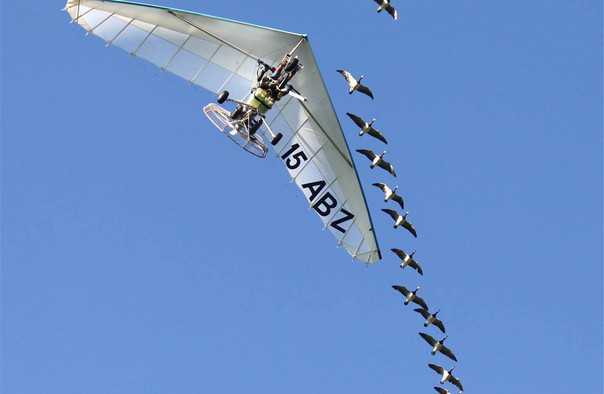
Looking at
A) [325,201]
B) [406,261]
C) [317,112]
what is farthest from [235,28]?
[406,261]

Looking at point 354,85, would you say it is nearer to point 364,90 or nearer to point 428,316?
point 364,90

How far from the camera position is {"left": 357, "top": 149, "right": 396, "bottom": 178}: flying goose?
282 feet

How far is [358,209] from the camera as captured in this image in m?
92.1

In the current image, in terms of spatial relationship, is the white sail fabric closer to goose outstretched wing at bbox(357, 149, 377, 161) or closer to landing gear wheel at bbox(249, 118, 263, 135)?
landing gear wheel at bbox(249, 118, 263, 135)

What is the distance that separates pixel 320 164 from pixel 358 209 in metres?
4.51

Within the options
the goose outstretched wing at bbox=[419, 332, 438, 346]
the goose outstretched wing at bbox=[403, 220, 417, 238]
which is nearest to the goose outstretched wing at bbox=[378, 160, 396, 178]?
the goose outstretched wing at bbox=[403, 220, 417, 238]

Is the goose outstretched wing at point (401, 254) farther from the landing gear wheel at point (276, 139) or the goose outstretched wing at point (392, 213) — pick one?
the landing gear wheel at point (276, 139)

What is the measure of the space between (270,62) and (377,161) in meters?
10.7

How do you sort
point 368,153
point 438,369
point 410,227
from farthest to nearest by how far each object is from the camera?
point 438,369, point 410,227, point 368,153

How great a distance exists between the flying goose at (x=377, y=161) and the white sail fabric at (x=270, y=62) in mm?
4118

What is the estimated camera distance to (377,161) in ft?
282

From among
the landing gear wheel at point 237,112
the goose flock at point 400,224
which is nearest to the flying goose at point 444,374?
the goose flock at point 400,224

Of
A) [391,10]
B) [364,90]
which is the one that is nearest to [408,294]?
[364,90]

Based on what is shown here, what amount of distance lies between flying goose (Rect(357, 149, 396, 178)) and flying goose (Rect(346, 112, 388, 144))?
1224 mm
